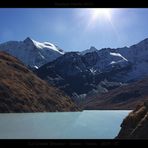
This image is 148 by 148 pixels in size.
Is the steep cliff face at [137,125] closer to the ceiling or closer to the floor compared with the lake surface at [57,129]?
closer to the ceiling

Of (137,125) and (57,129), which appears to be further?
(57,129)

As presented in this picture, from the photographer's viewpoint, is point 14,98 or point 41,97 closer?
point 14,98

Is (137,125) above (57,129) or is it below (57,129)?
above

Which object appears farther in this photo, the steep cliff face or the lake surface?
the lake surface

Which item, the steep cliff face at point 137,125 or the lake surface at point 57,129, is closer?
the steep cliff face at point 137,125

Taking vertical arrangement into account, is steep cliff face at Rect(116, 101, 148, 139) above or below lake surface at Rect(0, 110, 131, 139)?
above
